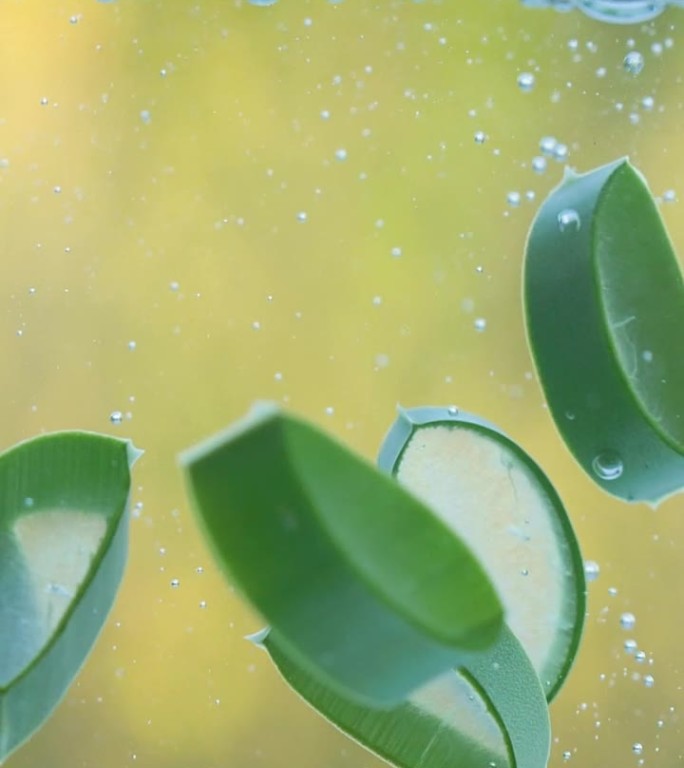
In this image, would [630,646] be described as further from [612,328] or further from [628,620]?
[612,328]

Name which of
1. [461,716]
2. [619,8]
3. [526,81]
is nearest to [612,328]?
[461,716]

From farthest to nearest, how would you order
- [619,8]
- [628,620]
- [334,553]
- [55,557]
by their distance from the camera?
1. [628,620]
2. [619,8]
3. [55,557]
4. [334,553]

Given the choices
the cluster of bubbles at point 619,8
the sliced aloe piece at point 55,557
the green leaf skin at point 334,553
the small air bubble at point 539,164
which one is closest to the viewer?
the green leaf skin at point 334,553

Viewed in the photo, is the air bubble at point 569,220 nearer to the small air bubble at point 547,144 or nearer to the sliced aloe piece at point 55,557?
the sliced aloe piece at point 55,557

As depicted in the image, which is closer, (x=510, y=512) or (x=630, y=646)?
(x=510, y=512)

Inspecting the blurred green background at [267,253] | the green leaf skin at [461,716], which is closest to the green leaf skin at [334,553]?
the green leaf skin at [461,716]

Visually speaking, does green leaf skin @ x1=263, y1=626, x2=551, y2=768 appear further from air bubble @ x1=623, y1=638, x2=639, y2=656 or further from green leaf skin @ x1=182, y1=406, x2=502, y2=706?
air bubble @ x1=623, y1=638, x2=639, y2=656

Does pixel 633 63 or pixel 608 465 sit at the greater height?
pixel 633 63
